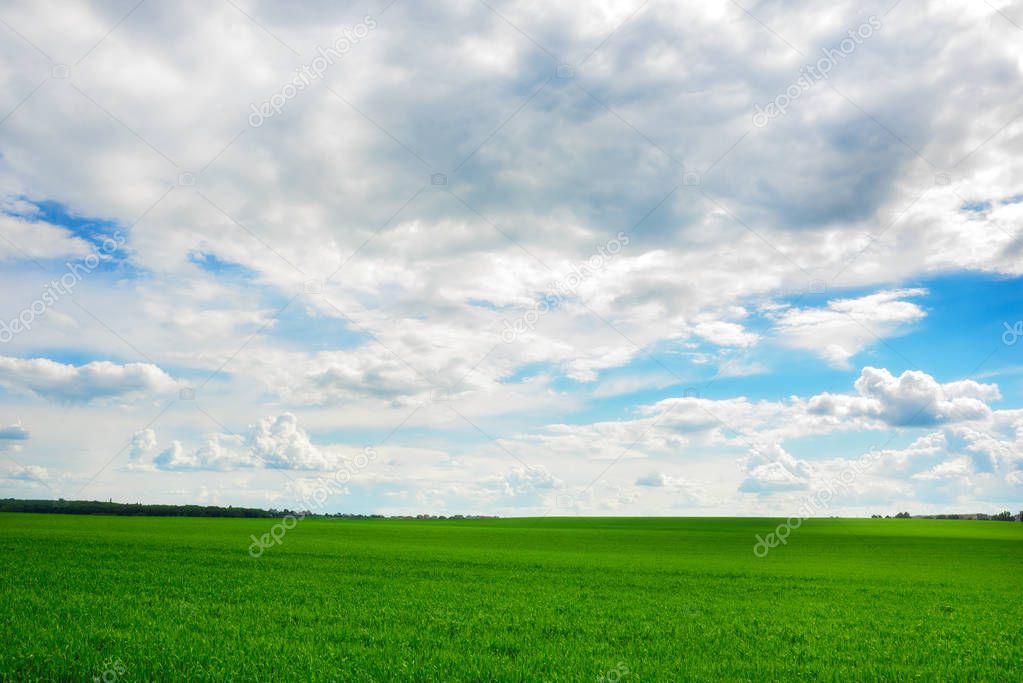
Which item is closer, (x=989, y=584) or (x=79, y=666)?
(x=79, y=666)

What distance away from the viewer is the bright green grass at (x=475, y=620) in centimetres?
1268

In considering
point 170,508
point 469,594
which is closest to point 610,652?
point 469,594

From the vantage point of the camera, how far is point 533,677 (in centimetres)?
1211

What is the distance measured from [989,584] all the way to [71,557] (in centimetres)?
4367

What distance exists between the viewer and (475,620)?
17.4 meters

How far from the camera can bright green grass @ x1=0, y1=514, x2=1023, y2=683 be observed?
1268cm

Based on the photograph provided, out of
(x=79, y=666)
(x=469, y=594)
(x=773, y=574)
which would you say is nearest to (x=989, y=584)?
(x=773, y=574)

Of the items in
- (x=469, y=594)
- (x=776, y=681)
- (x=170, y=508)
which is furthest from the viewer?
(x=170, y=508)

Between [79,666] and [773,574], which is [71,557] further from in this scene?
[773,574]

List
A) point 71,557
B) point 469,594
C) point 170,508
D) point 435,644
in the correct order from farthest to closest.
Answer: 1. point 170,508
2. point 71,557
3. point 469,594
4. point 435,644

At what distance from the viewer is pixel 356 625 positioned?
649 inches

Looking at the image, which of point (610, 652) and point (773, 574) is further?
point (773, 574)

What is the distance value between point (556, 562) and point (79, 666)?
2746 cm

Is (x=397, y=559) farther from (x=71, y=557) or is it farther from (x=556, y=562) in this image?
(x=71, y=557)
